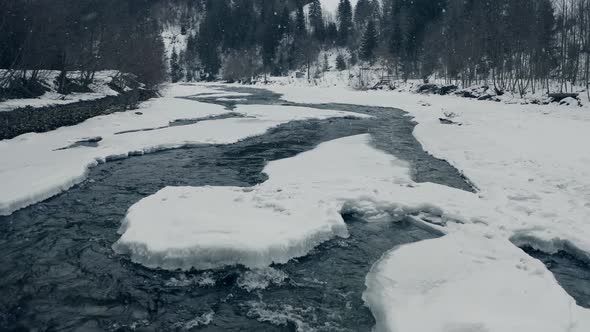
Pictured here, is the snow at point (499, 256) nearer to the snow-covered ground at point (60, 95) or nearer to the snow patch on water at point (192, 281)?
the snow patch on water at point (192, 281)

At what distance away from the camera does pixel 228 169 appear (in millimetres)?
13438

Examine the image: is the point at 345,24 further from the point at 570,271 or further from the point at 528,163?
the point at 570,271

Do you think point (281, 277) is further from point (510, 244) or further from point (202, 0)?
point (202, 0)

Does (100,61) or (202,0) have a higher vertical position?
(202,0)

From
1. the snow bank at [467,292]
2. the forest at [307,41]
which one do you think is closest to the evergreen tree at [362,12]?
the forest at [307,41]

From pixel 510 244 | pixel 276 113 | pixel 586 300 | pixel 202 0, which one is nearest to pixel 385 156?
pixel 510 244

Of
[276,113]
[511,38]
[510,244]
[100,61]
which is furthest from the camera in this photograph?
[511,38]

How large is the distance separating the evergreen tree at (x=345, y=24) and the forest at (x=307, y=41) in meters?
0.28

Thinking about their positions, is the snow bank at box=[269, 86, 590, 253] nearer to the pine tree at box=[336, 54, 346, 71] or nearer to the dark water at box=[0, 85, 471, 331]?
the dark water at box=[0, 85, 471, 331]

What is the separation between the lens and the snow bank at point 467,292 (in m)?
4.79

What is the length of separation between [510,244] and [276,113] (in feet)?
72.6

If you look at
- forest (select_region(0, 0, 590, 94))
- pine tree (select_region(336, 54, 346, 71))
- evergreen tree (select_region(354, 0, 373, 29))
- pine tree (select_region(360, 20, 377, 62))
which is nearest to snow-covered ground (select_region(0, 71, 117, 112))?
forest (select_region(0, 0, 590, 94))

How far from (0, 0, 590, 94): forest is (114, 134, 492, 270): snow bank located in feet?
63.3

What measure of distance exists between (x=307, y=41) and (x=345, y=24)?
18301mm
